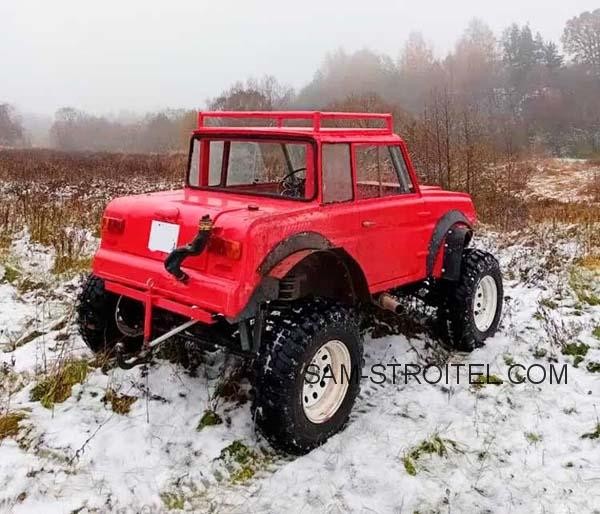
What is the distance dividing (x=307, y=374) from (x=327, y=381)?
0.25 meters

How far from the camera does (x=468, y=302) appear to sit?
17.6 ft

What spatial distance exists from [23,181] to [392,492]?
11.6 meters

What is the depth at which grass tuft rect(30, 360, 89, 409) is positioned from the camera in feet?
13.4

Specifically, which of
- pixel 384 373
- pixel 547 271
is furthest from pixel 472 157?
pixel 384 373

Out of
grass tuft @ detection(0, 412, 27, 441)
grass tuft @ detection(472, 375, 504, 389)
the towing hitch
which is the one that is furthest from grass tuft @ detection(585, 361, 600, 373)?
grass tuft @ detection(0, 412, 27, 441)

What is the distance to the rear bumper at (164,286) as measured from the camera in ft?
11.7

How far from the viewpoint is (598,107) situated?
35562 millimetres

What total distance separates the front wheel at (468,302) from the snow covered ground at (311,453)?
0.17 m

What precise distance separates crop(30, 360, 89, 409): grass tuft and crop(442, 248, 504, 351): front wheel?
9.92 feet

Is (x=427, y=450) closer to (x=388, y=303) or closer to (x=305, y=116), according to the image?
(x=388, y=303)

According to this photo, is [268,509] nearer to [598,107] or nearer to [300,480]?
[300,480]

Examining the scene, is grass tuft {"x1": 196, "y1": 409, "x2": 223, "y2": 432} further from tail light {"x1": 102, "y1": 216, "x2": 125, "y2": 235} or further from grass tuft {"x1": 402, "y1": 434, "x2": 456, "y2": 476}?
tail light {"x1": 102, "y1": 216, "x2": 125, "y2": 235}

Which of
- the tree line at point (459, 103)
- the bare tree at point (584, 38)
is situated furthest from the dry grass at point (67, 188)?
the bare tree at point (584, 38)

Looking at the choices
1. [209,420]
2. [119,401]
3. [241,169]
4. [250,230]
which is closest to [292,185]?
[241,169]
